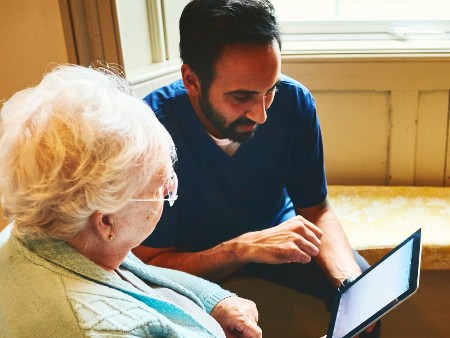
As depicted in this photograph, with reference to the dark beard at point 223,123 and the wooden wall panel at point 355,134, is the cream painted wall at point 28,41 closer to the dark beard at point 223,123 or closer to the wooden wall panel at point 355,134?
the dark beard at point 223,123

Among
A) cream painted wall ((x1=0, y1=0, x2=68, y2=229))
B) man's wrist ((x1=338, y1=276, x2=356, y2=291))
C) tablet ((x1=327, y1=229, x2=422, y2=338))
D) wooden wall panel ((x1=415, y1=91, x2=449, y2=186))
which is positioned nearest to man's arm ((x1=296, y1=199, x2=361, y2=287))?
man's wrist ((x1=338, y1=276, x2=356, y2=291))

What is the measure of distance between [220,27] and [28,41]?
1.98ft

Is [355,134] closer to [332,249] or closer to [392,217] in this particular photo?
[392,217]

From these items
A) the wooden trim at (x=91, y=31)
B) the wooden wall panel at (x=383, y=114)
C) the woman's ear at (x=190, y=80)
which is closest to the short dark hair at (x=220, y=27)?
the woman's ear at (x=190, y=80)

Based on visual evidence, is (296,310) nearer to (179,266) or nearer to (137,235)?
(179,266)

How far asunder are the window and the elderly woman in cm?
123

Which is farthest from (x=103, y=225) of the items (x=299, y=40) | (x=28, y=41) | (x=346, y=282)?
(x=299, y=40)

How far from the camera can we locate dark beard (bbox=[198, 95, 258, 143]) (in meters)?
1.32

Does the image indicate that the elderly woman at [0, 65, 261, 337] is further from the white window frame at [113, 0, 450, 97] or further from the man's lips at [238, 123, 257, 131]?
the white window frame at [113, 0, 450, 97]

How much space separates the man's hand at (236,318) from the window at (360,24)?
3.52ft

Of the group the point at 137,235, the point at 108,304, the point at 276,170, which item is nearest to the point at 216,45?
the point at 276,170

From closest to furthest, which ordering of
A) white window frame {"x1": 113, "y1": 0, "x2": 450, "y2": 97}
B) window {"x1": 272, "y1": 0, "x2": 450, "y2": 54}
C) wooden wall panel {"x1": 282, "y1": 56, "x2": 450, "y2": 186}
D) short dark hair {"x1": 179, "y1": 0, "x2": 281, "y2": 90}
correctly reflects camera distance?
1. short dark hair {"x1": 179, "y1": 0, "x2": 281, "y2": 90}
2. white window frame {"x1": 113, "y1": 0, "x2": 450, "y2": 97}
3. wooden wall panel {"x1": 282, "y1": 56, "x2": 450, "y2": 186}
4. window {"x1": 272, "y1": 0, "x2": 450, "y2": 54}

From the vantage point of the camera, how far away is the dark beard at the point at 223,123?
4.33 ft

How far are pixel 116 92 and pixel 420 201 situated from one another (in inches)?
54.0
